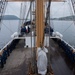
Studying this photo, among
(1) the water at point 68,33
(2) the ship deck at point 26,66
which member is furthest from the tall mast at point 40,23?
(1) the water at point 68,33

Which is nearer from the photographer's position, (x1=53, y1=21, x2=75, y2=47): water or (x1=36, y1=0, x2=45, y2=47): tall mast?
(x1=36, y1=0, x2=45, y2=47): tall mast

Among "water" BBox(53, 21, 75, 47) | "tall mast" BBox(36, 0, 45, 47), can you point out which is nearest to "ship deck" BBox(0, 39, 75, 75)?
"tall mast" BBox(36, 0, 45, 47)

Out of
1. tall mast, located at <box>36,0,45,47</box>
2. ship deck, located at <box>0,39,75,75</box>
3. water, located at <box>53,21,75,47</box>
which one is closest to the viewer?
→ tall mast, located at <box>36,0,45,47</box>

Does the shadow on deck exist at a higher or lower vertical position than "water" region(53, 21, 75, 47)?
higher

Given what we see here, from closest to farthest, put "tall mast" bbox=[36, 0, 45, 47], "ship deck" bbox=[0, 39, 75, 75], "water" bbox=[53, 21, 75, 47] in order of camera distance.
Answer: "tall mast" bbox=[36, 0, 45, 47]
"ship deck" bbox=[0, 39, 75, 75]
"water" bbox=[53, 21, 75, 47]

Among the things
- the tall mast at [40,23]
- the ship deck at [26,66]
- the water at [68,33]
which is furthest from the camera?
the water at [68,33]

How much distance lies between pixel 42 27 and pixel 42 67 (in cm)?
177

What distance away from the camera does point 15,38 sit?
1474 centimetres

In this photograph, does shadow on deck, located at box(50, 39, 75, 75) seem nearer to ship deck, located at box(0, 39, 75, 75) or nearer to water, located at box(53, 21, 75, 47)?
ship deck, located at box(0, 39, 75, 75)

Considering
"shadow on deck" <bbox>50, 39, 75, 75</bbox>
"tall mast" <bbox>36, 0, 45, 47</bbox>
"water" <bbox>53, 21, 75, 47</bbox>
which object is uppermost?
"tall mast" <bbox>36, 0, 45, 47</bbox>

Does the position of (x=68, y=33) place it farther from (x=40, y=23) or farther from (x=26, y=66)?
(x=40, y=23)

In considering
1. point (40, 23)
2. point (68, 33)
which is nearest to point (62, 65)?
point (40, 23)

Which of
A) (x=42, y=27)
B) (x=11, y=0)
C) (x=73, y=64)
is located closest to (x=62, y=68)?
(x=73, y=64)

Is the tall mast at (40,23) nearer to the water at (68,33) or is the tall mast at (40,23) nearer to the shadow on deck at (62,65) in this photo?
the shadow on deck at (62,65)
